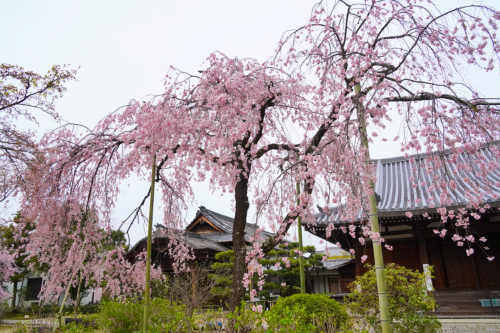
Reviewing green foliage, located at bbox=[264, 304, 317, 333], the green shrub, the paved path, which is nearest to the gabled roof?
Result: the green shrub

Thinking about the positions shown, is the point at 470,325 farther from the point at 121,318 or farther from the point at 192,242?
the point at 192,242

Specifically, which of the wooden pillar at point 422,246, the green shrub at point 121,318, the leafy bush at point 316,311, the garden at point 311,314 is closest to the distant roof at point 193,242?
the green shrub at point 121,318

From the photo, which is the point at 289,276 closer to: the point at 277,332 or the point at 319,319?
the point at 319,319

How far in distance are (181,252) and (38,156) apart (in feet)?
14.7

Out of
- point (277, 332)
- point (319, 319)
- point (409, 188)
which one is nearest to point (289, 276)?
point (409, 188)

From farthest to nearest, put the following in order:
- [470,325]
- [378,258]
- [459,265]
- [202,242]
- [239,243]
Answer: [202,242] → [459,265] → [470,325] → [239,243] → [378,258]

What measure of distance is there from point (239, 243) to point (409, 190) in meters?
8.65

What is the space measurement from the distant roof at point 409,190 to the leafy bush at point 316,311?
88.8 inches

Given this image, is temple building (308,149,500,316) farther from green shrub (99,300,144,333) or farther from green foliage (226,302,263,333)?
green shrub (99,300,144,333)

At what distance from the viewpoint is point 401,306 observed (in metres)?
5.82

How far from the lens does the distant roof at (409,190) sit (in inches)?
360

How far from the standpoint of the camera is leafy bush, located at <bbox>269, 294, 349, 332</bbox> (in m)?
5.07

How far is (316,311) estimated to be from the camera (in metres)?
5.51

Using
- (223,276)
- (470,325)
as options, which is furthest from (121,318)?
(470,325)
